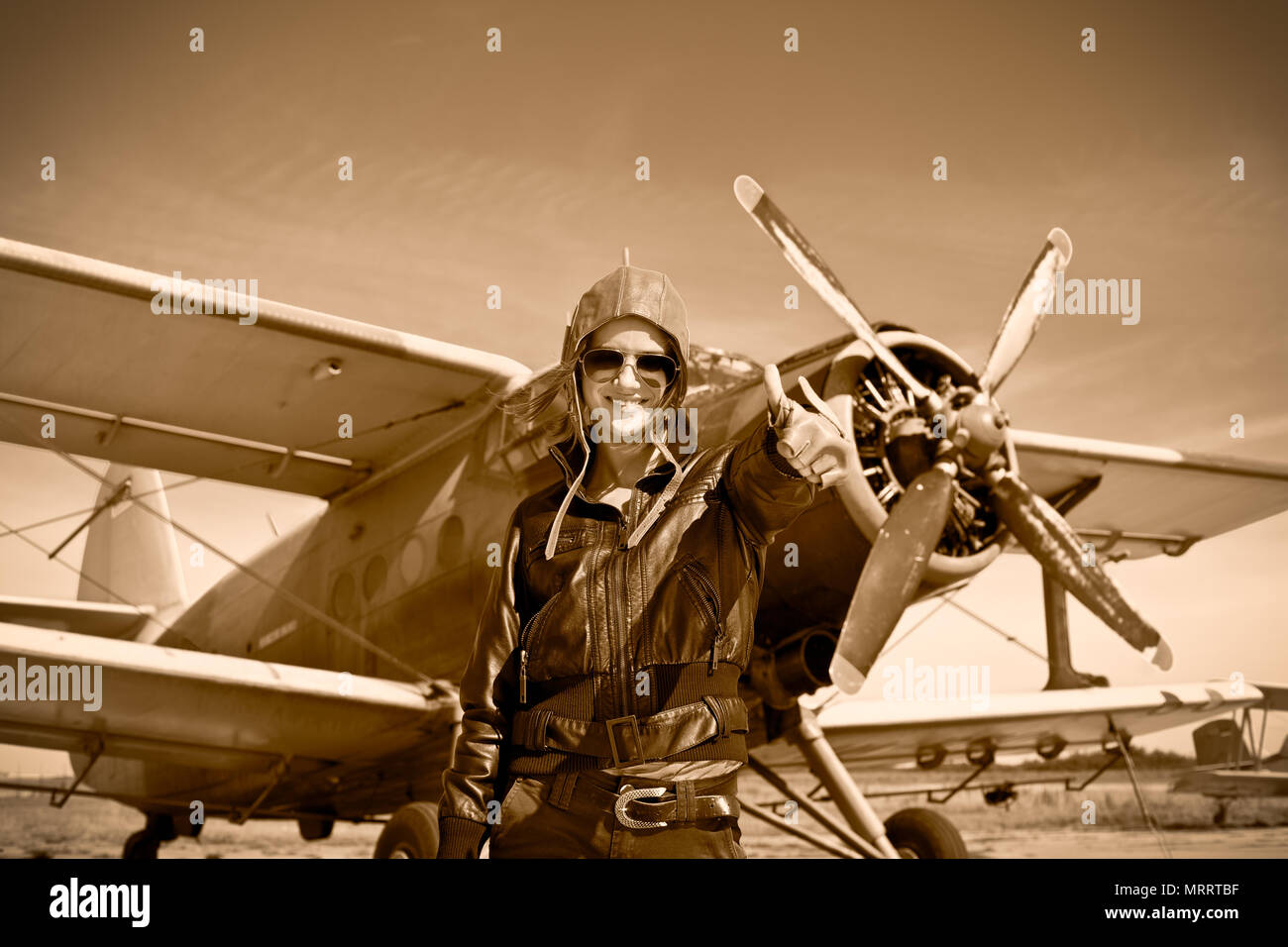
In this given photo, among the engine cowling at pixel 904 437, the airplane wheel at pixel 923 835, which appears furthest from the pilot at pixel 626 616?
the airplane wheel at pixel 923 835

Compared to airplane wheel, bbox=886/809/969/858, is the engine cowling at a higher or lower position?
higher

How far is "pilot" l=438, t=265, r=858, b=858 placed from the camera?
1.59 m

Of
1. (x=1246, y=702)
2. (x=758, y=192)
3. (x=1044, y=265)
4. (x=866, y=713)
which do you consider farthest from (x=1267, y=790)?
(x=758, y=192)

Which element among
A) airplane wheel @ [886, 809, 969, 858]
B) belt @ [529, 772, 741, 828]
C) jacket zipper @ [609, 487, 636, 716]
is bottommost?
airplane wheel @ [886, 809, 969, 858]

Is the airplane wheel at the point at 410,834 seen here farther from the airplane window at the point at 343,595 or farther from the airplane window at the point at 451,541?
the airplane window at the point at 343,595

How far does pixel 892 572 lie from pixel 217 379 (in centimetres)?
420

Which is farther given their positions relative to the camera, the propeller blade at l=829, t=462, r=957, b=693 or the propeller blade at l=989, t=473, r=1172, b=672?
the propeller blade at l=989, t=473, r=1172, b=672

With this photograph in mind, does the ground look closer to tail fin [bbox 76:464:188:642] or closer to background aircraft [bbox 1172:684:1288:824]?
background aircraft [bbox 1172:684:1288:824]

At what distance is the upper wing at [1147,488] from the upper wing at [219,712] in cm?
390

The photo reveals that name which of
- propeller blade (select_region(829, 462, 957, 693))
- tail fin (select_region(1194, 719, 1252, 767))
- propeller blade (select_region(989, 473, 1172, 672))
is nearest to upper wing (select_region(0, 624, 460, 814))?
propeller blade (select_region(829, 462, 957, 693))

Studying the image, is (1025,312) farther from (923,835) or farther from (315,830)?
(315,830)

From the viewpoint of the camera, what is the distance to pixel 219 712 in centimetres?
600
